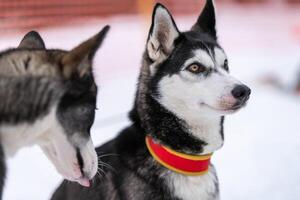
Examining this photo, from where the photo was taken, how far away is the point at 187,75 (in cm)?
241

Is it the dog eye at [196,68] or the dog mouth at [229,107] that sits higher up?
the dog eye at [196,68]

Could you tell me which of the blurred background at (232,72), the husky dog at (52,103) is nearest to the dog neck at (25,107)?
the husky dog at (52,103)

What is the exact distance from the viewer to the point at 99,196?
2.46 meters

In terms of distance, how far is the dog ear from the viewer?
6.08 feet

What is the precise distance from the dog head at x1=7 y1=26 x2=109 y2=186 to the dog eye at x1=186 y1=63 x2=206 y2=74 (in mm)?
561

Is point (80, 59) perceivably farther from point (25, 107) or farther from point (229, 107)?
point (229, 107)

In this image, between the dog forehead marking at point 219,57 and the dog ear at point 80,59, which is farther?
the dog forehead marking at point 219,57

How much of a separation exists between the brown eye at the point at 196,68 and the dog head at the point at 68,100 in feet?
1.84

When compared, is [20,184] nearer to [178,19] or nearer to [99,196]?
[99,196]

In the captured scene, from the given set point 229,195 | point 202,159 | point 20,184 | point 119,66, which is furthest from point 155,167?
point 119,66

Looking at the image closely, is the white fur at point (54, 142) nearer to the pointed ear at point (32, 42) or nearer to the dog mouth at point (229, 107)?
the pointed ear at point (32, 42)

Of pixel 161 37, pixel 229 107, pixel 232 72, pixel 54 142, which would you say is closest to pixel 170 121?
pixel 229 107

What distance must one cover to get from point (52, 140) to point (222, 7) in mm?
7837

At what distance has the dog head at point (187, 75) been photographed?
235 centimetres
